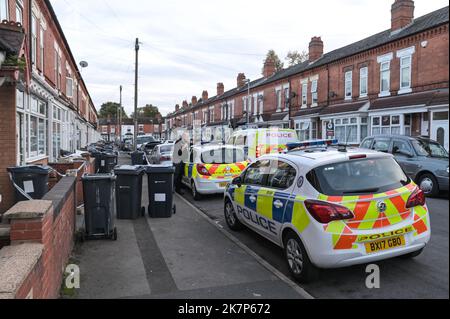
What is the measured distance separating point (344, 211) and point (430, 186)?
7396 mm

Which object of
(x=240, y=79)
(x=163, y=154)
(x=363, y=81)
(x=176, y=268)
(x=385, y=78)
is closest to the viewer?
(x=176, y=268)

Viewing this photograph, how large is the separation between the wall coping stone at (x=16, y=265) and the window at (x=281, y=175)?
299 centimetres

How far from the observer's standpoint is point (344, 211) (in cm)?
408

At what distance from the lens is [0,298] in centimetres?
230

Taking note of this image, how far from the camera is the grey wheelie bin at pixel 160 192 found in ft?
26.7

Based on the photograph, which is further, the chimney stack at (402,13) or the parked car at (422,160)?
the chimney stack at (402,13)

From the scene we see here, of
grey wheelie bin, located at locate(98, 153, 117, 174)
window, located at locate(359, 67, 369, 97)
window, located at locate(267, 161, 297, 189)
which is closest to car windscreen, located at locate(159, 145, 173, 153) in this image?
grey wheelie bin, located at locate(98, 153, 117, 174)

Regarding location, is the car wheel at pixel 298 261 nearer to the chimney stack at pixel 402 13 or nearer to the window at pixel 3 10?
the window at pixel 3 10

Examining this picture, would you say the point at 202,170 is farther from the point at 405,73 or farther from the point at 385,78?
the point at 385,78

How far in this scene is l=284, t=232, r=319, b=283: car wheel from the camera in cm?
434

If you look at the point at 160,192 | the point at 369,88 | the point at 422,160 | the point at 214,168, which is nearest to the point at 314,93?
the point at 369,88

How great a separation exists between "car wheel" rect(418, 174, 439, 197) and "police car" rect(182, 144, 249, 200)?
4827mm

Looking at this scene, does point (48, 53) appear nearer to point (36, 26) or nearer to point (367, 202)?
point (36, 26)

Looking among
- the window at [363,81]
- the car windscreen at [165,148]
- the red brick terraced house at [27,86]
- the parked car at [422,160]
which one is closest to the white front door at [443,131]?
the red brick terraced house at [27,86]
